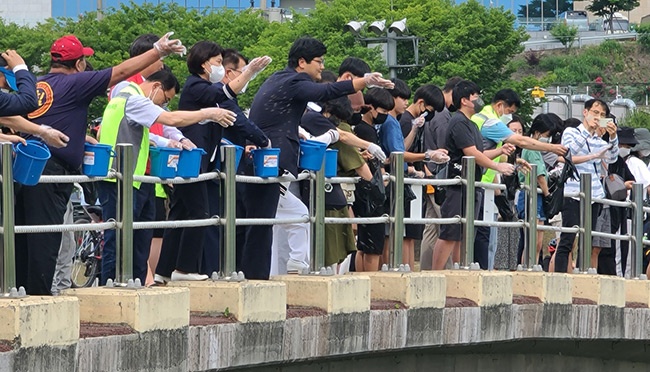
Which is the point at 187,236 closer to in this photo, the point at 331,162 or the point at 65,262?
the point at 65,262

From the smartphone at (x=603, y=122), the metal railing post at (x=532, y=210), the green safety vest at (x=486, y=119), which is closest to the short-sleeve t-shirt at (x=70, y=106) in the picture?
the metal railing post at (x=532, y=210)

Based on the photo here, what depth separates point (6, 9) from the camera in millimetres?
114000

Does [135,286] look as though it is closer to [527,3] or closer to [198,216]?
[198,216]

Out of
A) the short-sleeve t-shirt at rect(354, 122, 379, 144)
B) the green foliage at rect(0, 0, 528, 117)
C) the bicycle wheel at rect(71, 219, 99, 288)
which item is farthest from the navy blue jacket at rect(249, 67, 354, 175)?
the green foliage at rect(0, 0, 528, 117)

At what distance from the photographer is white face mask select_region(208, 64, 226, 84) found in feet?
36.2

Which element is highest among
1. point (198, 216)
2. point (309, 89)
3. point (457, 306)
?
point (309, 89)

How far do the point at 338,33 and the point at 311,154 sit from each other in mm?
52697

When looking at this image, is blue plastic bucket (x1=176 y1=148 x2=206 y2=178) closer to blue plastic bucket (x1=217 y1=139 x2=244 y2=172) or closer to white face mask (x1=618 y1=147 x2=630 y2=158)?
blue plastic bucket (x1=217 y1=139 x2=244 y2=172)

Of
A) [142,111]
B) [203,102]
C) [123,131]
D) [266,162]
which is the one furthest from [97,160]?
[266,162]

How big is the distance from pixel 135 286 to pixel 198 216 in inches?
46.1

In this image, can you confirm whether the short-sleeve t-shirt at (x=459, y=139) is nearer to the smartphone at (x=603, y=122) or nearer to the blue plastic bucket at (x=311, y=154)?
the smartphone at (x=603, y=122)

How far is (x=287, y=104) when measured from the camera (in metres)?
11.4

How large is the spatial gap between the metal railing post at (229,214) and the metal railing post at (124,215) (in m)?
0.96

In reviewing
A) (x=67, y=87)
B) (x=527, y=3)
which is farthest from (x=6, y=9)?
(x=67, y=87)
